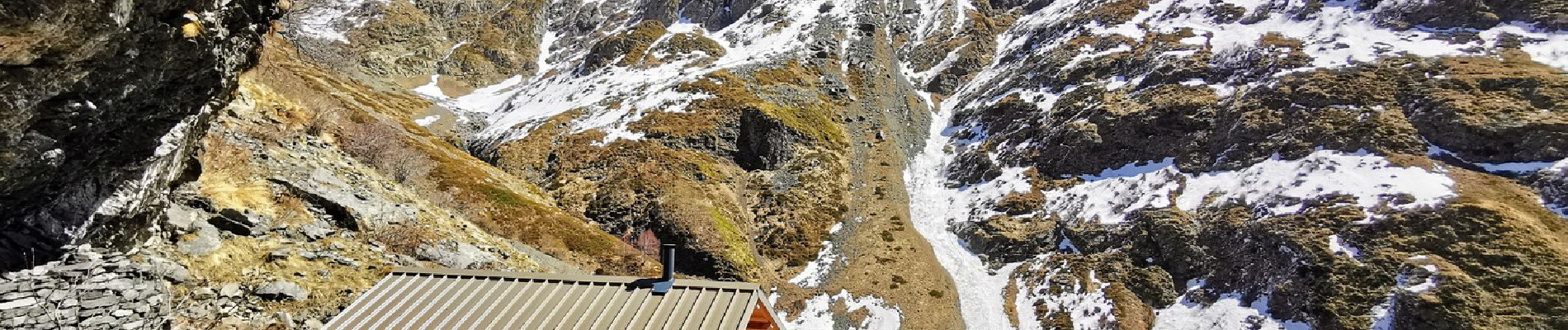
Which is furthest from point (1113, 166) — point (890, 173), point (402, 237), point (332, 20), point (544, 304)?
point (332, 20)

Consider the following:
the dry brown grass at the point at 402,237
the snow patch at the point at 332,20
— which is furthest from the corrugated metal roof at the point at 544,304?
the snow patch at the point at 332,20

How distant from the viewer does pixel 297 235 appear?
53.3 feet

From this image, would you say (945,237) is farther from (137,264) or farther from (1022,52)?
(137,264)

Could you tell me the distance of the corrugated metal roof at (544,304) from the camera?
10.7m

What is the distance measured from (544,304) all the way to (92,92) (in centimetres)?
630

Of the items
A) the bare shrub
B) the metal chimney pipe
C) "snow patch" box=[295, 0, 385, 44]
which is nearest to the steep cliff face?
the bare shrub

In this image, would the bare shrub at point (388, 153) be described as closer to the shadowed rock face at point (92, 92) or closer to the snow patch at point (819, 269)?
the shadowed rock face at point (92, 92)

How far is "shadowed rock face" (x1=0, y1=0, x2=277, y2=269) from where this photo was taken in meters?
6.23

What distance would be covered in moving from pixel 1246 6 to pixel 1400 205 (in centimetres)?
3570

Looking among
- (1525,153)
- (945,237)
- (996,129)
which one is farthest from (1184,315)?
(996,129)

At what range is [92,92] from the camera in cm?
736

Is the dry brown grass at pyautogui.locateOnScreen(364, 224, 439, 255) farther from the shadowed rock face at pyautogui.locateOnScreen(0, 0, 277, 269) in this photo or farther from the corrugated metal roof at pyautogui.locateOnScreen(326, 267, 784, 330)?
the shadowed rock face at pyautogui.locateOnScreen(0, 0, 277, 269)

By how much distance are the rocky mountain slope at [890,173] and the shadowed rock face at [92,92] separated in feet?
0.16

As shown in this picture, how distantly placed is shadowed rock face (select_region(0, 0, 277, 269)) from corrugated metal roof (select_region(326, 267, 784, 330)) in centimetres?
365
